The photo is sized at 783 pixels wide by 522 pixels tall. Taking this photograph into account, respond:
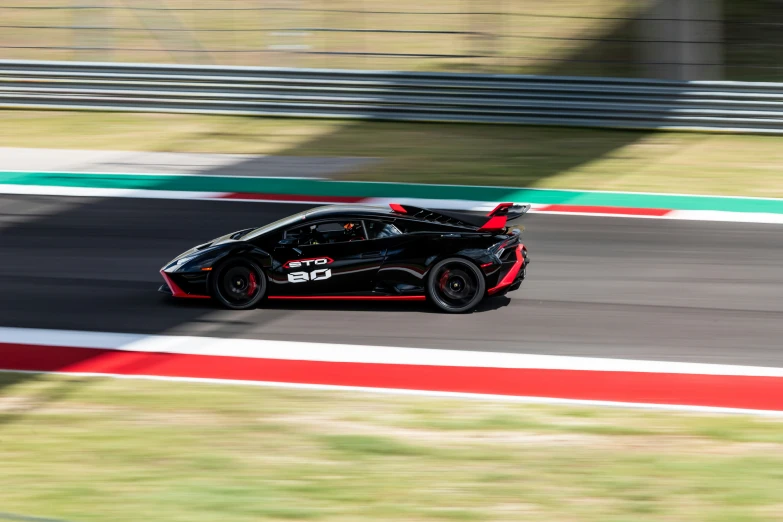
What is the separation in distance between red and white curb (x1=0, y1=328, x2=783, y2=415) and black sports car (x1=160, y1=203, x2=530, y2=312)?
82cm

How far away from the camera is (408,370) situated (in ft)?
26.6

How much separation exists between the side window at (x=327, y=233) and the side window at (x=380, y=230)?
0.07m

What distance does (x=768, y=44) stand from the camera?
2183cm

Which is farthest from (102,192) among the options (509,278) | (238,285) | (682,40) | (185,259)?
(682,40)

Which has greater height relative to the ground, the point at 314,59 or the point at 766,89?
the point at 314,59

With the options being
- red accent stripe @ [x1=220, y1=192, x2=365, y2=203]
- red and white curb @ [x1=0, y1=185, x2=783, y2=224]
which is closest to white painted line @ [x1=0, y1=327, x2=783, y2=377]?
red and white curb @ [x1=0, y1=185, x2=783, y2=224]

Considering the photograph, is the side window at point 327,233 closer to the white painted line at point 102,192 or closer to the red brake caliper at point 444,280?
the red brake caliper at point 444,280

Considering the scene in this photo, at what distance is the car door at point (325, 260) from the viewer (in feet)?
30.7

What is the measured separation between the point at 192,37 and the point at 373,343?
50.7ft

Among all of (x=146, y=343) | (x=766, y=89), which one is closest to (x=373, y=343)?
(x=146, y=343)

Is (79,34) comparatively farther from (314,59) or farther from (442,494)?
(442,494)

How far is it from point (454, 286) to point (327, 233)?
1.29 meters

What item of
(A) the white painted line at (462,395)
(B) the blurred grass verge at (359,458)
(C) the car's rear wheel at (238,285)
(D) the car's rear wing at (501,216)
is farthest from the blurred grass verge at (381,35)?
(B) the blurred grass verge at (359,458)

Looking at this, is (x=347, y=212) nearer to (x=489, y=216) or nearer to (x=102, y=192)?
(x=489, y=216)
